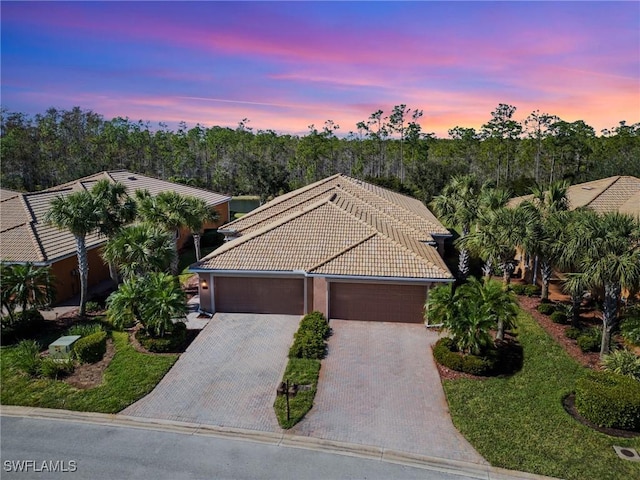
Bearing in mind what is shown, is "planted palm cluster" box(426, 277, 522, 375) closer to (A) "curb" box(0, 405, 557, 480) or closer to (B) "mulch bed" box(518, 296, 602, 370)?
(B) "mulch bed" box(518, 296, 602, 370)

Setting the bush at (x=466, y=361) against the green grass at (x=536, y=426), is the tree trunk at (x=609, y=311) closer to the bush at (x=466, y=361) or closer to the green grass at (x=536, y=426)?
the green grass at (x=536, y=426)

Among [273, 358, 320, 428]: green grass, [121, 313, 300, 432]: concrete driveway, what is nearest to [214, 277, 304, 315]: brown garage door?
[121, 313, 300, 432]: concrete driveway

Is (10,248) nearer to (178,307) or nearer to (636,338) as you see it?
(178,307)

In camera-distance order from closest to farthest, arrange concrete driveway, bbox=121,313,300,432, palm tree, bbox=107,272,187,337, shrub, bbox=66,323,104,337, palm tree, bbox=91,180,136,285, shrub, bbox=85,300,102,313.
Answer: concrete driveway, bbox=121,313,300,432 → palm tree, bbox=107,272,187,337 → shrub, bbox=66,323,104,337 → palm tree, bbox=91,180,136,285 → shrub, bbox=85,300,102,313

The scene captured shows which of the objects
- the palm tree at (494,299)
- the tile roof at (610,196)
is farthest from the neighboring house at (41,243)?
the tile roof at (610,196)

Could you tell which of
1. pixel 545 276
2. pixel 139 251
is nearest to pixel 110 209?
pixel 139 251

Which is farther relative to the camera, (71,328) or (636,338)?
(71,328)

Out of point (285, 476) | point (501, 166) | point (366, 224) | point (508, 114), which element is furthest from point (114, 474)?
point (501, 166)
